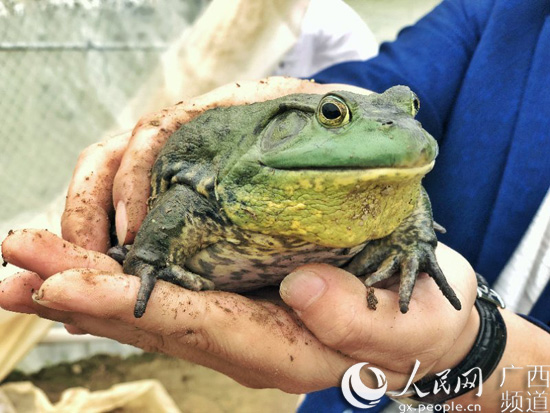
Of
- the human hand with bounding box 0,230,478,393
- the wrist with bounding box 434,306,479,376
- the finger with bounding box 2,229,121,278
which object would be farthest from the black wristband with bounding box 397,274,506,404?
the finger with bounding box 2,229,121,278

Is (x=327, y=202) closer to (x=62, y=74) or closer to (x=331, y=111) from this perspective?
(x=331, y=111)

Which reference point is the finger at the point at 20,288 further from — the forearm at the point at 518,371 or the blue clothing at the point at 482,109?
the forearm at the point at 518,371

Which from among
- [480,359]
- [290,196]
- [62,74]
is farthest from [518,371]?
[62,74]

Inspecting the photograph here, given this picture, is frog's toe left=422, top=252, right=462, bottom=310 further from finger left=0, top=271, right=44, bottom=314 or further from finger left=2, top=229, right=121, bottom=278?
finger left=0, top=271, right=44, bottom=314

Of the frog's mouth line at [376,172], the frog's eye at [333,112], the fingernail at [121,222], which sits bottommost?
the fingernail at [121,222]

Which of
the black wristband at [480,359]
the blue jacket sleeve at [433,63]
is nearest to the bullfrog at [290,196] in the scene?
the black wristband at [480,359]

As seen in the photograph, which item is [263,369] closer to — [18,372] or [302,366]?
[302,366]
